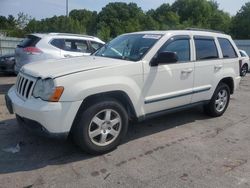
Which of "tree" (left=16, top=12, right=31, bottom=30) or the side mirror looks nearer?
the side mirror

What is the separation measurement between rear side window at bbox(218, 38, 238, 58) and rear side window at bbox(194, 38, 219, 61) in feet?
0.97

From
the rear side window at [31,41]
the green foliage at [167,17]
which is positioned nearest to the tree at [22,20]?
the green foliage at [167,17]

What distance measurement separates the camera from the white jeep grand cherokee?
4.01 metres

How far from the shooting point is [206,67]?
5.94 metres

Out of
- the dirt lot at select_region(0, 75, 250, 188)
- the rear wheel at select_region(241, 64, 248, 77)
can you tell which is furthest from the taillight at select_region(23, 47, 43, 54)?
the rear wheel at select_region(241, 64, 248, 77)

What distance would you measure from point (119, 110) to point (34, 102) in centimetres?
118

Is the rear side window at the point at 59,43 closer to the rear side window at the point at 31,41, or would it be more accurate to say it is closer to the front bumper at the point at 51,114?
the rear side window at the point at 31,41

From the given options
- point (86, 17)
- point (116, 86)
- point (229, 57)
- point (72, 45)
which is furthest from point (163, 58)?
point (86, 17)

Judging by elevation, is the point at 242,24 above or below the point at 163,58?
above

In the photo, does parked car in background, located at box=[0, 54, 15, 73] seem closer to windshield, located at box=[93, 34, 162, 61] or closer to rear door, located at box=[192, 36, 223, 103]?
windshield, located at box=[93, 34, 162, 61]

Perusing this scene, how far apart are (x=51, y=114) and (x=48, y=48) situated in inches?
215

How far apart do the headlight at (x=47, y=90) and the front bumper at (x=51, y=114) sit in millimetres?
62

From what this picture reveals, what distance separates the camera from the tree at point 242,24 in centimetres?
5638

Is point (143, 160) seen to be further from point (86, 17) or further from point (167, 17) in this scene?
point (86, 17)
